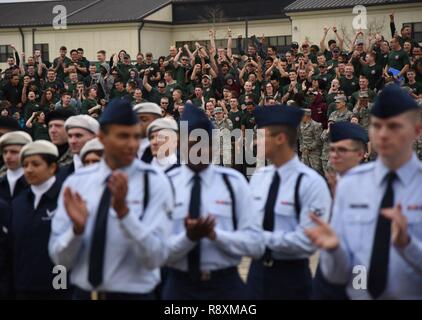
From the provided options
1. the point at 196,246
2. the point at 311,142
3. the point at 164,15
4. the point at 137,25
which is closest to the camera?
the point at 196,246

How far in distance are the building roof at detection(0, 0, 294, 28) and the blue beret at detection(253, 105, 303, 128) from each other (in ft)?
180

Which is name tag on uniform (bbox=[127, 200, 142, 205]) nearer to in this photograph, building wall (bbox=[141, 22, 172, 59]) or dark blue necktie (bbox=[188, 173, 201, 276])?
dark blue necktie (bbox=[188, 173, 201, 276])

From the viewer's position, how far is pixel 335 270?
5203mm

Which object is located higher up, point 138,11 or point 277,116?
point 138,11

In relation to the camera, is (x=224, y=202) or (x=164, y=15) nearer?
(x=224, y=202)

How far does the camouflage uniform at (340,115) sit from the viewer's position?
17481 millimetres

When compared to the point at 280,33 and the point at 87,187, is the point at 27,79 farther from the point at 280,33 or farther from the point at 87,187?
the point at 280,33

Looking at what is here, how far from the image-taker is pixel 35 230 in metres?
7.32

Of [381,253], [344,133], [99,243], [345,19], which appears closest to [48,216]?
[99,243]

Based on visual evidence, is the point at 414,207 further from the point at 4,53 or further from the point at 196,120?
the point at 4,53

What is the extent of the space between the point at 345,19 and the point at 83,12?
74.4 ft

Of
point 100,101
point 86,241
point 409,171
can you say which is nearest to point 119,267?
point 86,241

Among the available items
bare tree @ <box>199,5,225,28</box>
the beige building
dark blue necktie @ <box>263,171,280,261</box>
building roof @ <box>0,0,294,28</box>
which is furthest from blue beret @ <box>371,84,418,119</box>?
bare tree @ <box>199,5,225,28</box>

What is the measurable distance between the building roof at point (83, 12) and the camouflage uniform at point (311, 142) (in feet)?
143
